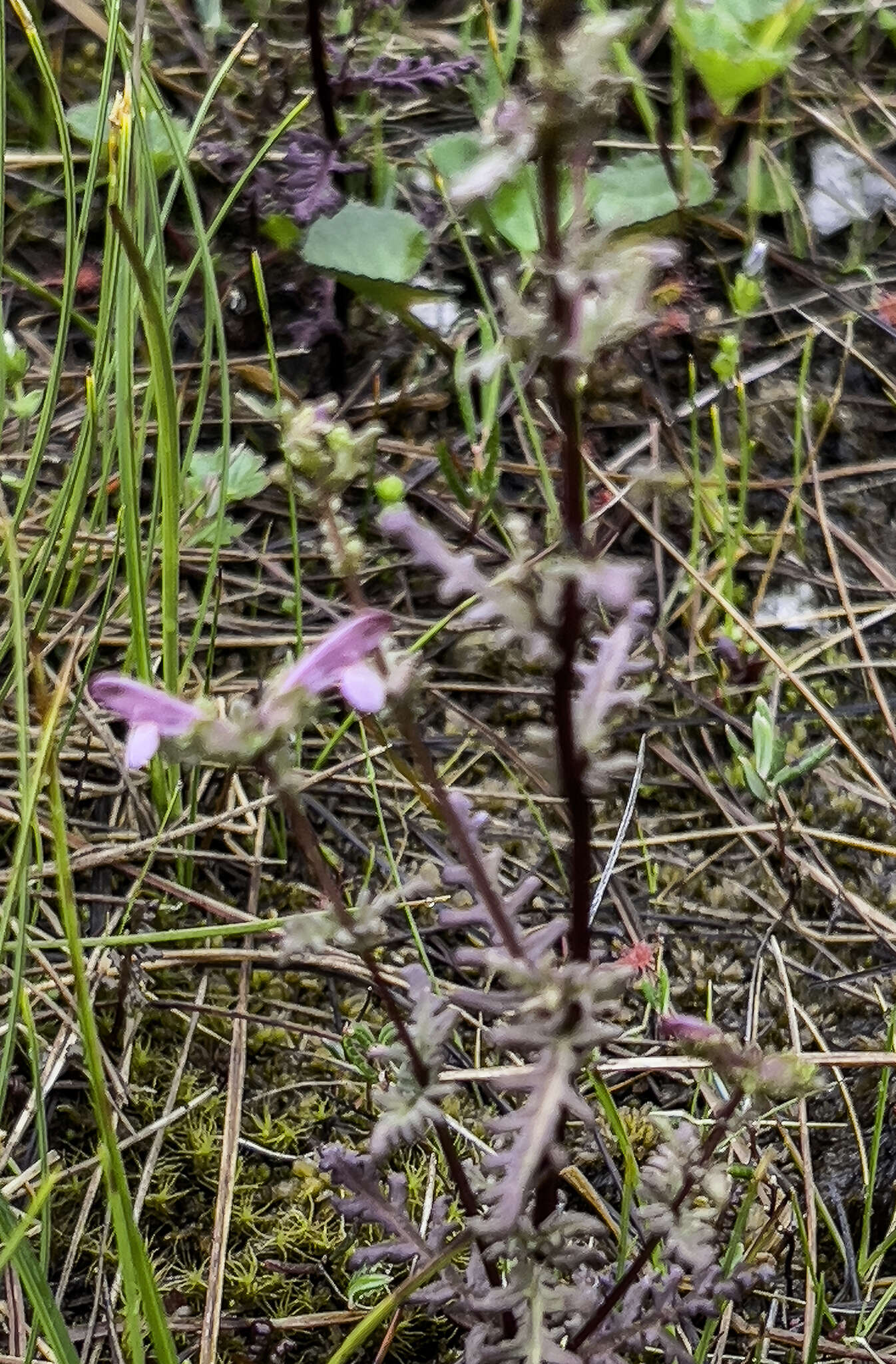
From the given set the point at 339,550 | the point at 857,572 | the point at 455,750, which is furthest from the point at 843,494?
the point at 339,550

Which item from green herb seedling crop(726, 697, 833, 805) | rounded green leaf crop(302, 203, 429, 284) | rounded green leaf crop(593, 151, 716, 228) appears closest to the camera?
green herb seedling crop(726, 697, 833, 805)

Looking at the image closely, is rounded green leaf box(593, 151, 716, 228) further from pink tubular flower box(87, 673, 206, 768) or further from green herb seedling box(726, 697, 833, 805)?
pink tubular flower box(87, 673, 206, 768)

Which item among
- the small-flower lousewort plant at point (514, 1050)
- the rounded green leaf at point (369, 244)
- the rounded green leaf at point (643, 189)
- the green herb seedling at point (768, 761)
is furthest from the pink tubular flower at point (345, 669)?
the rounded green leaf at point (643, 189)

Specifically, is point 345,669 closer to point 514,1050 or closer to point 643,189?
point 514,1050

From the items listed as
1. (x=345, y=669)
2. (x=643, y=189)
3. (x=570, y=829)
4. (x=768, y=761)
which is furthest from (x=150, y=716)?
(x=643, y=189)

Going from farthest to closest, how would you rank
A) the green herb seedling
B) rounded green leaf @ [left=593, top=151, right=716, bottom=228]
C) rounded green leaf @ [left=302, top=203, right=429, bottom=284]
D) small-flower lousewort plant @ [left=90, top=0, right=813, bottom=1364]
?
rounded green leaf @ [left=593, top=151, right=716, bottom=228], rounded green leaf @ [left=302, top=203, right=429, bottom=284], the green herb seedling, small-flower lousewort plant @ [left=90, top=0, right=813, bottom=1364]

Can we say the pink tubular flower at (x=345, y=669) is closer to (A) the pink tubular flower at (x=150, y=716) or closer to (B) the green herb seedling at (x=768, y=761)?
(A) the pink tubular flower at (x=150, y=716)

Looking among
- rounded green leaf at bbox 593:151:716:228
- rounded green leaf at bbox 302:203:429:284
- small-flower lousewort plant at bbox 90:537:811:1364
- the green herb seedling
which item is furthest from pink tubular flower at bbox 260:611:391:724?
rounded green leaf at bbox 593:151:716:228

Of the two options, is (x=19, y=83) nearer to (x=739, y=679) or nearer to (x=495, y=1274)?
(x=739, y=679)
